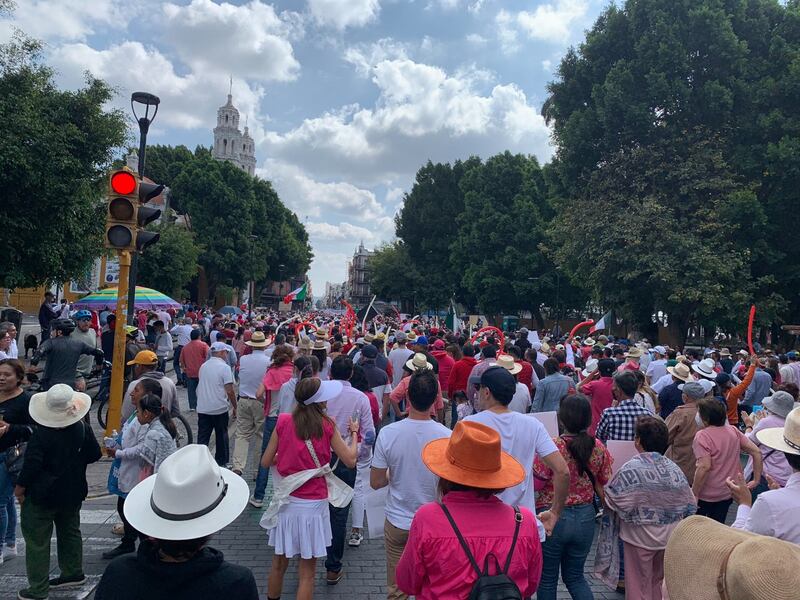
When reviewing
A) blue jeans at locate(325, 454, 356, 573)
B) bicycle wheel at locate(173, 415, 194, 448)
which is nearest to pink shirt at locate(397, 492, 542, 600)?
blue jeans at locate(325, 454, 356, 573)

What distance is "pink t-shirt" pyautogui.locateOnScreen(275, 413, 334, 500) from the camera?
4.16 m

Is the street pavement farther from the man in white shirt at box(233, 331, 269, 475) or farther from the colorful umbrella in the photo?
the colorful umbrella

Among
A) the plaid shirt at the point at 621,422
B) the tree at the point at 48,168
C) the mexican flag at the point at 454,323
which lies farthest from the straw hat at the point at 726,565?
the mexican flag at the point at 454,323

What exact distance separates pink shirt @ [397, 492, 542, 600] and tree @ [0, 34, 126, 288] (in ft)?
48.4

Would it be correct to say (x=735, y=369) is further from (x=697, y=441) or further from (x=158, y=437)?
(x=158, y=437)

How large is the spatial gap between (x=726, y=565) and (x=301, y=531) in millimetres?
3027

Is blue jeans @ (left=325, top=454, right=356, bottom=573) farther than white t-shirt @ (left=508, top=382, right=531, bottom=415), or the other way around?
Answer: white t-shirt @ (left=508, top=382, right=531, bottom=415)

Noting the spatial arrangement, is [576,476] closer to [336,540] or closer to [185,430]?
[336,540]

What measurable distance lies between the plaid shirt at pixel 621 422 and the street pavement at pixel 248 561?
4.32ft

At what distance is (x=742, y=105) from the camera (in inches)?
868

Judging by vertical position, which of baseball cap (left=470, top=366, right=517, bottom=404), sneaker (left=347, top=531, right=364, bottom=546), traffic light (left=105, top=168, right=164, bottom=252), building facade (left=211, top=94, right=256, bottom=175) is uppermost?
building facade (left=211, top=94, right=256, bottom=175)

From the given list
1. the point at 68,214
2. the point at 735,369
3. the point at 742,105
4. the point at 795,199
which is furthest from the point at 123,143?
the point at 795,199

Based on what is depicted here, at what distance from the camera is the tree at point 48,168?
14.0 meters

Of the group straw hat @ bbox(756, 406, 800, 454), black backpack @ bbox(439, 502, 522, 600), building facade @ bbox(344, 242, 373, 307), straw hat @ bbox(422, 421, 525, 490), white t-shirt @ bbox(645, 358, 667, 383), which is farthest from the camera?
building facade @ bbox(344, 242, 373, 307)
